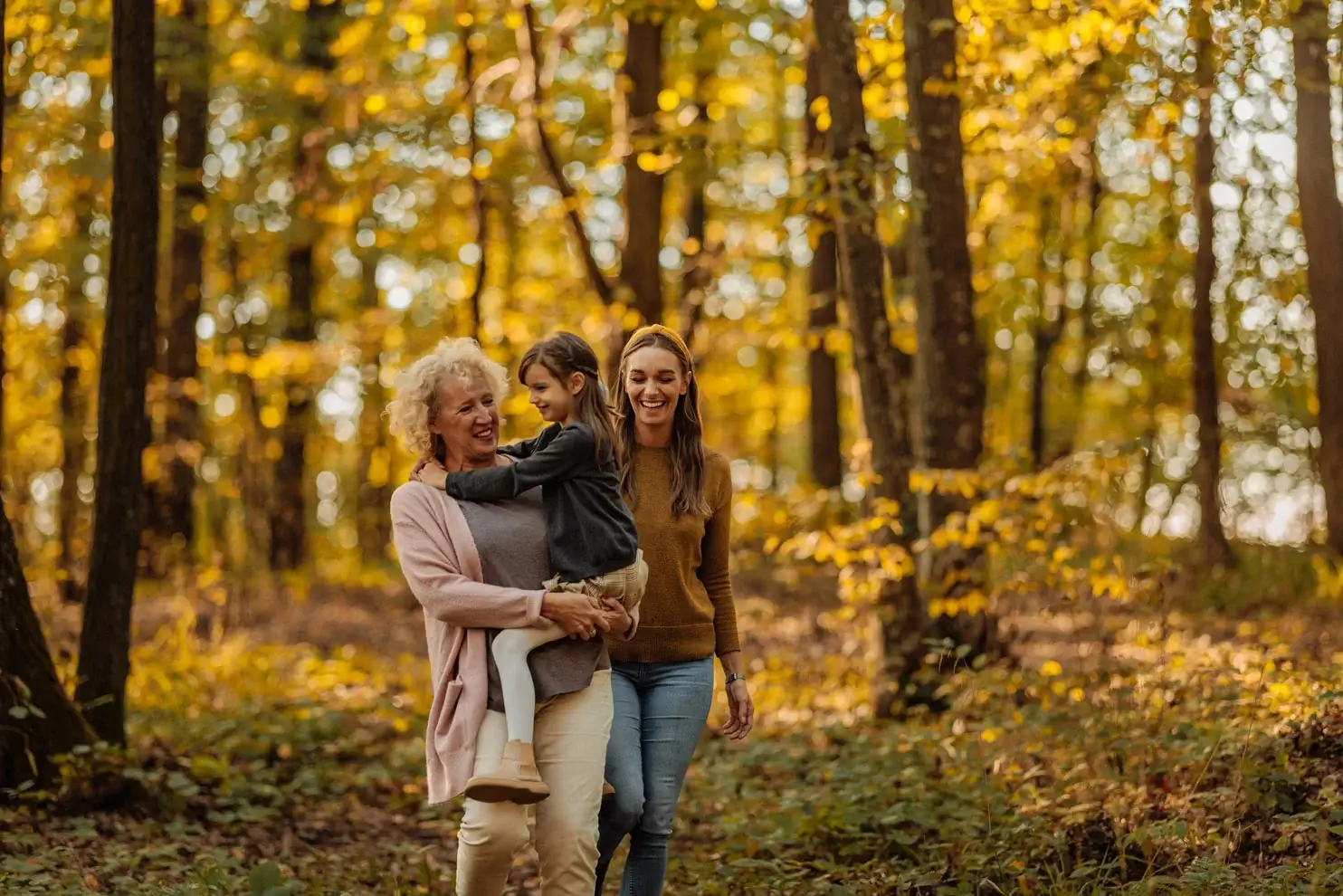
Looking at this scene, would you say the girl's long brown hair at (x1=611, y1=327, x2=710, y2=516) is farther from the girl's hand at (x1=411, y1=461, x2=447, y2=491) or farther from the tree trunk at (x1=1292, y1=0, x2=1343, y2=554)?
the tree trunk at (x1=1292, y1=0, x2=1343, y2=554)

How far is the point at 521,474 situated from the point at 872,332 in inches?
214

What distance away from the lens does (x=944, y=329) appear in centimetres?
937

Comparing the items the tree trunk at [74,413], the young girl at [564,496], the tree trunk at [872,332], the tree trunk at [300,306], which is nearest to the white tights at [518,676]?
the young girl at [564,496]

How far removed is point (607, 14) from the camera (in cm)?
997

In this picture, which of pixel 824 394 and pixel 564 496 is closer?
pixel 564 496

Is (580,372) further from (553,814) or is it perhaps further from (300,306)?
(300,306)

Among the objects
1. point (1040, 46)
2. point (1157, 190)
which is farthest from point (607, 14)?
point (1157, 190)

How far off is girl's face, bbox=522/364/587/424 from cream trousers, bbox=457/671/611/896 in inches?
35.2

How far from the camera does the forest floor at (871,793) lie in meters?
5.34

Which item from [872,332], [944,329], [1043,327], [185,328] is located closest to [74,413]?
[185,328]

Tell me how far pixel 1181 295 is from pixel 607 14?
1206 centimetres

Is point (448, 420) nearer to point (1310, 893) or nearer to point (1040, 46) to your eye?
point (1310, 893)

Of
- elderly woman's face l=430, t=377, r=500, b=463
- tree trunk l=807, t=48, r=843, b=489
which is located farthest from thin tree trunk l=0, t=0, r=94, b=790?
tree trunk l=807, t=48, r=843, b=489

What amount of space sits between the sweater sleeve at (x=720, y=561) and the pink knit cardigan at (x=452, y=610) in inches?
38.6
